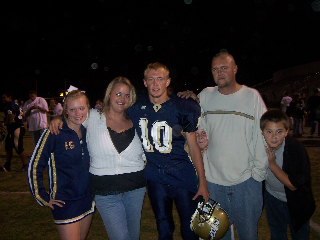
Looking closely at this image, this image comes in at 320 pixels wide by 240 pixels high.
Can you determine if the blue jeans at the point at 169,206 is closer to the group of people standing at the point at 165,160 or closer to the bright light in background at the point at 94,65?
the group of people standing at the point at 165,160

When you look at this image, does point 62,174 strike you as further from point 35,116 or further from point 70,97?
point 35,116

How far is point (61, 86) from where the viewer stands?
52.0 metres

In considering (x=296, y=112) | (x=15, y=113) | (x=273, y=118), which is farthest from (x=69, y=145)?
(x=296, y=112)

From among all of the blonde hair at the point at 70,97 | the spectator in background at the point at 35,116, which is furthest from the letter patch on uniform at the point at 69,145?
the spectator in background at the point at 35,116

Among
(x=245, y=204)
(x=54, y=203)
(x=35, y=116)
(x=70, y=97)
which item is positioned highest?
(x=35, y=116)

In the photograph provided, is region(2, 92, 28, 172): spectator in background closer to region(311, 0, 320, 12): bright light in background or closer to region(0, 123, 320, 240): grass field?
region(0, 123, 320, 240): grass field

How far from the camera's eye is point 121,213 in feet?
8.98

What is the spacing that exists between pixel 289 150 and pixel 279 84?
151 ft

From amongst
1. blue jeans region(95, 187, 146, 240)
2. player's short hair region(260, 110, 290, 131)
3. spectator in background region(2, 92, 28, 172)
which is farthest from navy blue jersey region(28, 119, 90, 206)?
spectator in background region(2, 92, 28, 172)

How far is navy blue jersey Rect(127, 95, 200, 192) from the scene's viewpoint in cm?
272

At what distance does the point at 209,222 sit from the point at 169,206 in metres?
0.45

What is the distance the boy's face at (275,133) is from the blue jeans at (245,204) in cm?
47

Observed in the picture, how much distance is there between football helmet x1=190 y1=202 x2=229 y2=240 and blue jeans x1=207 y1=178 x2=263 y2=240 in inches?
6.6

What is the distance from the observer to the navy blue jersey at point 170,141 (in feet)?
8.94
